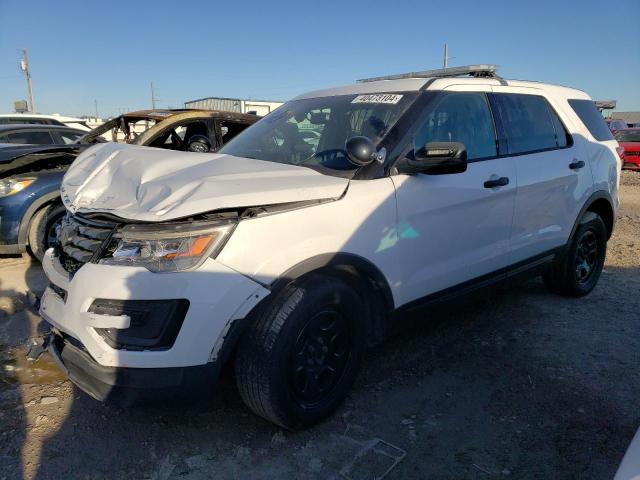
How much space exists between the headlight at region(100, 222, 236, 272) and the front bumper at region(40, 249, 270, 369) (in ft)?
0.13

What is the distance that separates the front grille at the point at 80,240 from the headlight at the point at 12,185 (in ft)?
9.78

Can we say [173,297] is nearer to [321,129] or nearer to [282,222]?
[282,222]

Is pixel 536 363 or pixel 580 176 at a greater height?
pixel 580 176

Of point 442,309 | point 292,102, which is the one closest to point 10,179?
point 292,102

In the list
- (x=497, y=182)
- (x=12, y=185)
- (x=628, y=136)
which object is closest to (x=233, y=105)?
(x=628, y=136)

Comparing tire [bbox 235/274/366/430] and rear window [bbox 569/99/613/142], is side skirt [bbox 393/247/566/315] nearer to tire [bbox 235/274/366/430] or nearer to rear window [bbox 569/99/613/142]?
tire [bbox 235/274/366/430]

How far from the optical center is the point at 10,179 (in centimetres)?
522

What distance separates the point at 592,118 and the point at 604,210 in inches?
33.4

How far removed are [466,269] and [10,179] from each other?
15.4ft

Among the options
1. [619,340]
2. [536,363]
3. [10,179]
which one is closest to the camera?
[536,363]

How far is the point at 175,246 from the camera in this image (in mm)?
2129

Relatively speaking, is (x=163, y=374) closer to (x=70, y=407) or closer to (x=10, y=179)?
(x=70, y=407)

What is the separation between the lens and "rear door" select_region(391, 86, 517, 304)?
111 inches

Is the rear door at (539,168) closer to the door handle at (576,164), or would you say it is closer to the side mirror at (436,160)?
the door handle at (576,164)
